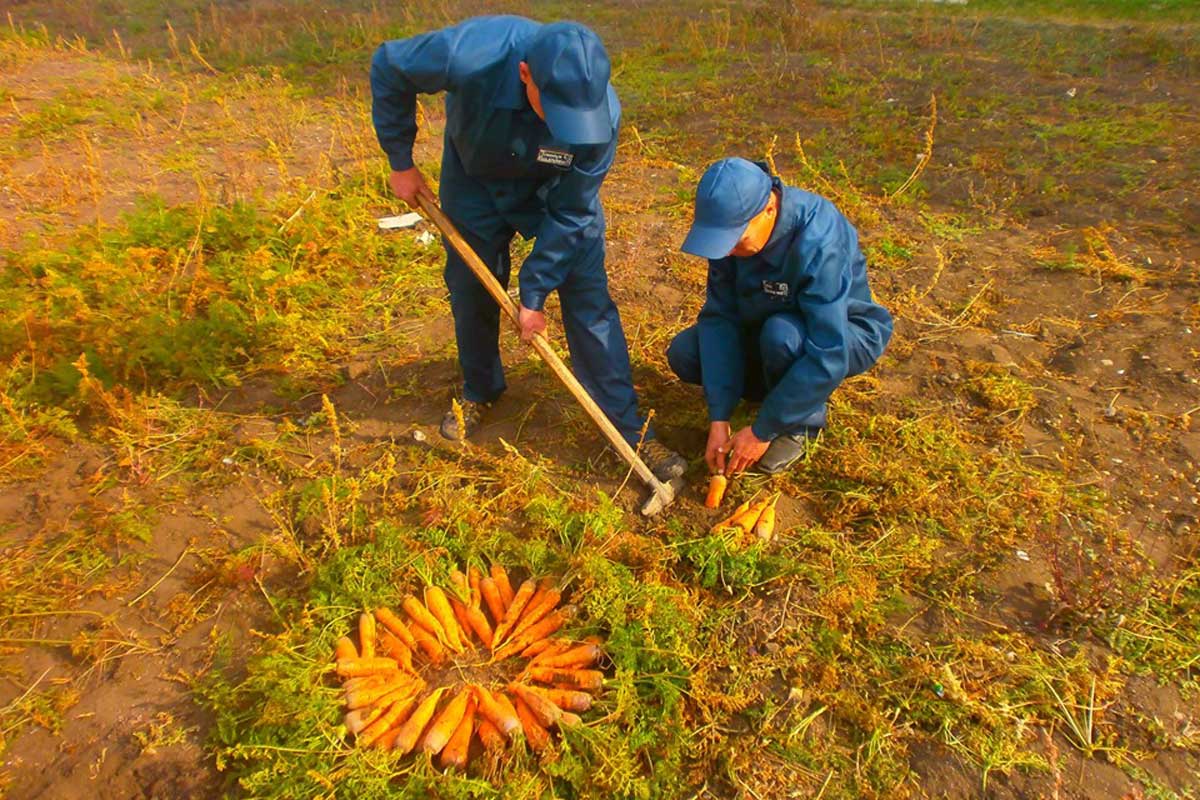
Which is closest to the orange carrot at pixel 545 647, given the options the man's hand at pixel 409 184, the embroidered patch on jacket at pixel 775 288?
the embroidered patch on jacket at pixel 775 288

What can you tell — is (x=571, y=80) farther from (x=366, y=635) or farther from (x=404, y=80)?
(x=366, y=635)

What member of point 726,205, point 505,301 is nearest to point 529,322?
point 505,301

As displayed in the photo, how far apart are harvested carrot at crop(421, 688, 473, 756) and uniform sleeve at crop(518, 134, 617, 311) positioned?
1.49 m

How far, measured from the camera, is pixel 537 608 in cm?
266

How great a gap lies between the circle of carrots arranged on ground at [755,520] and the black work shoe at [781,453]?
0.18m

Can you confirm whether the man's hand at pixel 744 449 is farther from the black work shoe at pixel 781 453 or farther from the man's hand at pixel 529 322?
the man's hand at pixel 529 322

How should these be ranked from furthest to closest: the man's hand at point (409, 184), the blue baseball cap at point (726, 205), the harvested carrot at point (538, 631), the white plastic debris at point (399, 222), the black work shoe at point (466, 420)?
the white plastic debris at point (399, 222), the black work shoe at point (466, 420), the man's hand at point (409, 184), the harvested carrot at point (538, 631), the blue baseball cap at point (726, 205)

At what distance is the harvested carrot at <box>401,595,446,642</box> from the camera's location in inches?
102

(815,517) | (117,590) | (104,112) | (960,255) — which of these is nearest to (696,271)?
(960,255)

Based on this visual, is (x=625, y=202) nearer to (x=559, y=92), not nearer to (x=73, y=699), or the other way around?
(x=559, y=92)

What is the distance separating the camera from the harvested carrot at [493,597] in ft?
8.88

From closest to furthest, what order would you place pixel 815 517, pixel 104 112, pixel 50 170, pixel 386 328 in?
pixel 815 517 → pixel 386 328 → pixel 50 170 → pixel 104 112

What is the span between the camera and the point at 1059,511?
3.01 meters

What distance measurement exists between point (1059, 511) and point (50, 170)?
7248 mm
